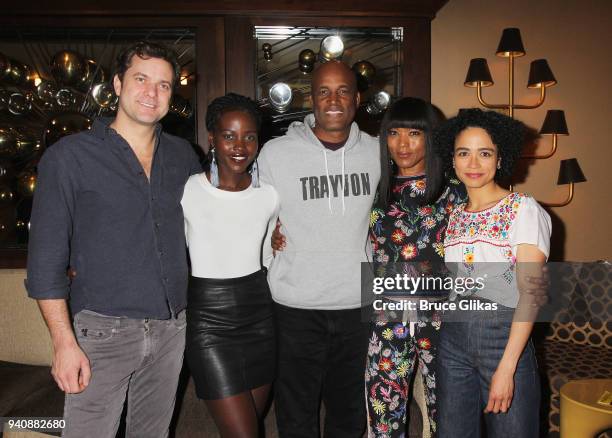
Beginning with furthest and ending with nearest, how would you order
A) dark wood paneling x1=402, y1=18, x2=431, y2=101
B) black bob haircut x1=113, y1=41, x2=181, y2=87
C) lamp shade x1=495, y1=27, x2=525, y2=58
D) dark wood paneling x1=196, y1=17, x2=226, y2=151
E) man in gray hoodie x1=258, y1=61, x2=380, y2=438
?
dark wood paneling x1=402, y1=18, x2=431, y2=101 < dark wood paneling x1=196, y1=17, x2=226, y2=151 < lamp shade x1=495, y1=27, x2=525, y2=58 < man in gray hoodie x1=258, y1=61, x2=380, y2=438 < black bob haircut x1=113, y1=41, x2=181, y2=87

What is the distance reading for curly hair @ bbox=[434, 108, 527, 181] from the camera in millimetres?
1633

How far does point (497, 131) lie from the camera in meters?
1.63

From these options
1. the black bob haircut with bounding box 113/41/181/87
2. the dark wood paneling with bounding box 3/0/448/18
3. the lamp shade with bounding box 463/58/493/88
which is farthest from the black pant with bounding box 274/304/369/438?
the dark wood paneling with bounding box 3/0/448/18

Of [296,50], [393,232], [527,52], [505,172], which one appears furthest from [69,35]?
[527,52]

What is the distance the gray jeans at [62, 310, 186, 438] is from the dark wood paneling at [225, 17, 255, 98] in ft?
7.23

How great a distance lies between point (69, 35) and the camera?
351cm

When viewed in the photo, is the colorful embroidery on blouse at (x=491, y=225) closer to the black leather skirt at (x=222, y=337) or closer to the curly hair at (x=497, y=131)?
the curly hair at (x=497, y=131)

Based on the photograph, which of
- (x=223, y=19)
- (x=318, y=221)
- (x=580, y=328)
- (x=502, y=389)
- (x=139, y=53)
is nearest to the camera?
(x=502, y=389)

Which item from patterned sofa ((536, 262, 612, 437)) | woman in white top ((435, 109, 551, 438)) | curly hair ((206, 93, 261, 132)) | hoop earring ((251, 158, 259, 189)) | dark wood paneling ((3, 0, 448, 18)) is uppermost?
dark wood paneling ((3, 0, 448, 18))

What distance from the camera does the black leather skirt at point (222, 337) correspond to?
1.76 metres

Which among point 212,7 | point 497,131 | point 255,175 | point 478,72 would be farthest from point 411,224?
point 212,7

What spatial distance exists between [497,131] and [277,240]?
904mm

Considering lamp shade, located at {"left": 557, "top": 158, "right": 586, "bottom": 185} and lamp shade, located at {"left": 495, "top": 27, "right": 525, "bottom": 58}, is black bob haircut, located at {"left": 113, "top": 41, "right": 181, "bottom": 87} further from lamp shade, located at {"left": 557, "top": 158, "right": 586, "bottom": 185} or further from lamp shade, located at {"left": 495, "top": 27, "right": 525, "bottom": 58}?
lamp shade, located at {"left": 557, "top": 158, "right": 586, "bottom": 185}

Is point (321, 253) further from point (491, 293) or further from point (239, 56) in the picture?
point (239, 56)
